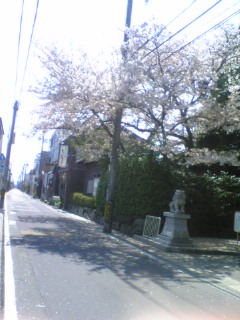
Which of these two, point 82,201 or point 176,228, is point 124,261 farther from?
point 82,201

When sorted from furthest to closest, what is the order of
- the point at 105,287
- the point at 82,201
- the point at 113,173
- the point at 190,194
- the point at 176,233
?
the point at 82,201
the point at 113,173
the point at 190,194
the point at 176,233
the point at 105,287

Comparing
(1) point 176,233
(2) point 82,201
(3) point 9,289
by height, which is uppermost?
(2) point 82,201

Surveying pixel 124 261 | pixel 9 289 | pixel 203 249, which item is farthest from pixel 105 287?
pixel 203 249

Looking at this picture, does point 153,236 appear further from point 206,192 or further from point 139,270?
point 139,270

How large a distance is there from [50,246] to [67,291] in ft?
16.6

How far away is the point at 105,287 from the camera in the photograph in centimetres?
729

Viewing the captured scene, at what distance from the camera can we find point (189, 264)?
1085 cm

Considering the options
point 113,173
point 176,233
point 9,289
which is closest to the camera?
point 9,289

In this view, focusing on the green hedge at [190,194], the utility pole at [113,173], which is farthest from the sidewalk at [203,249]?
the utility pole at [113,173]

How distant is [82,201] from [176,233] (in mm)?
17371

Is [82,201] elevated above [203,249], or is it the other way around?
[82,201]

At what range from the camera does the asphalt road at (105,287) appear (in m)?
5.84

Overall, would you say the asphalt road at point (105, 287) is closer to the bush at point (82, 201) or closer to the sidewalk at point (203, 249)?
the sidewalk at point (203, 249)

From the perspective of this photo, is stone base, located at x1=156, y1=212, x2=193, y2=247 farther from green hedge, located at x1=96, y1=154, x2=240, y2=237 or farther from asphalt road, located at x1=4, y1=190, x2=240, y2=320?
green hedge, located at x1=96, y1=154, x2=240, y2=237
